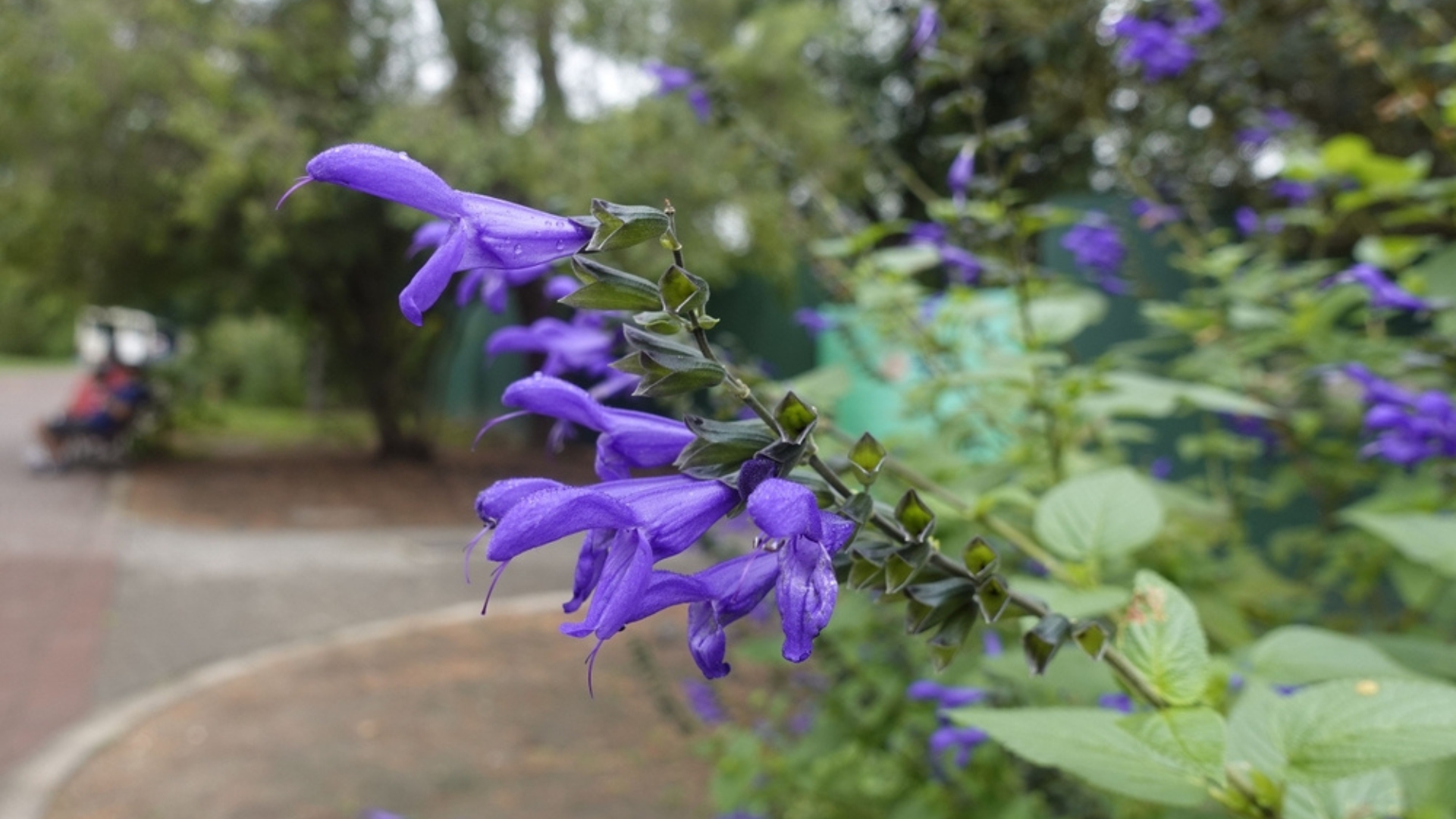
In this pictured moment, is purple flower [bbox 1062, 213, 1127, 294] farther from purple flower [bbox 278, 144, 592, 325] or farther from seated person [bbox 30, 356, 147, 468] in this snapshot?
seated person [bbox 30, 356, 147, 468]

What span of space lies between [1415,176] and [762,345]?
26.8 feet

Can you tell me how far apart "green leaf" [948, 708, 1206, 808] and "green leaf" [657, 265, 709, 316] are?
39 centimetres

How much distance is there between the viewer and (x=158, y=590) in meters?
5.67

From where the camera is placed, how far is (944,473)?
1.51 metres

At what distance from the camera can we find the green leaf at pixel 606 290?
1.75 feet

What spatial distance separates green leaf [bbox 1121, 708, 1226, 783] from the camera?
611 mm

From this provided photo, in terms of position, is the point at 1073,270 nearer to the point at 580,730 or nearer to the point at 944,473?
the point at 580,730

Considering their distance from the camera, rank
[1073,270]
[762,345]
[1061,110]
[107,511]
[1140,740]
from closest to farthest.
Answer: [1140,740]
[1061,110]
[1073,270]
[107,511]
[762,345]

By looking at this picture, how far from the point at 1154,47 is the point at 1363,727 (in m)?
1.64

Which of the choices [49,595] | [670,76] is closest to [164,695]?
[49,595]

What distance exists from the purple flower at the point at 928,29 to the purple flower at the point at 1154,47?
0.50 meters

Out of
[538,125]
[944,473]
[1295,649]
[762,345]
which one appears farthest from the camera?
[762,345]

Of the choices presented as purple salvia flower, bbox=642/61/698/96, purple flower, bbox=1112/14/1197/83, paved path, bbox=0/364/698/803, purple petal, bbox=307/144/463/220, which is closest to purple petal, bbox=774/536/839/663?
purple petal, bbox=307/144/463/220

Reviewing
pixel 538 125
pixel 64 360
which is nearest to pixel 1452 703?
pixel 538 125
